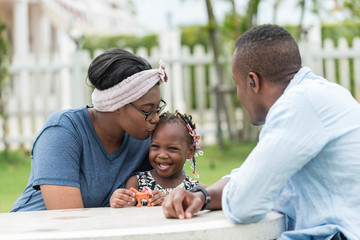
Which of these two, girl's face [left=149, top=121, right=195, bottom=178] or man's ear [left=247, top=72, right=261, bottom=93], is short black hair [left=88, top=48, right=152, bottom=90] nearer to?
girl's face [left=149, top=121, right=195, bottom=178]

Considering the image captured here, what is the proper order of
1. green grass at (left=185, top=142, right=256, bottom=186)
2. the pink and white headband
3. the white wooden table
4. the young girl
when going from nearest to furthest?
1. the white wooden table
2. the pink and white headband
3. the young girl
4. green grass at (left=185, top=142, right=256, bottom=186)

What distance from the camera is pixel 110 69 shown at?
3068 millimetres

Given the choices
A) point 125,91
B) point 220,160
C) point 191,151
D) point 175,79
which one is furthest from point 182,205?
point 175,79

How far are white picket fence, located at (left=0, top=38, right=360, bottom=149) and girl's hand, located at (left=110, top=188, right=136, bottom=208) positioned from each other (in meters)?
Answer: 7.51

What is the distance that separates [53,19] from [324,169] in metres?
21.2

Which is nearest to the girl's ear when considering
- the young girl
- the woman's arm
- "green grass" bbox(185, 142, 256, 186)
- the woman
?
the young girl

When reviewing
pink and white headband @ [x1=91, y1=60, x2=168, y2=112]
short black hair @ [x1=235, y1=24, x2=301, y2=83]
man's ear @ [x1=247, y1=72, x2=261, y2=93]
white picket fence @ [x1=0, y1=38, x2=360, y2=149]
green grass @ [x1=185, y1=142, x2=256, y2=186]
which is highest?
short black hair @ [x1=235, y1=24, x2=301, y2=83]

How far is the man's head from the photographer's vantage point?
219 centimetres

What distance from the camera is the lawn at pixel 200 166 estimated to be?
6.98 m

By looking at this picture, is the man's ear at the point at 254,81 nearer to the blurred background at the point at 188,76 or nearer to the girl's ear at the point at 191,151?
the girl's ear at the point at 191,151

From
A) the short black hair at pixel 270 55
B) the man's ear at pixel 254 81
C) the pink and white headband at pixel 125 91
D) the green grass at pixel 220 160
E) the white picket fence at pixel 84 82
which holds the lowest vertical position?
the green grass at pixel 220 160

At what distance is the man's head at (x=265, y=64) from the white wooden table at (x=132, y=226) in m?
0.49

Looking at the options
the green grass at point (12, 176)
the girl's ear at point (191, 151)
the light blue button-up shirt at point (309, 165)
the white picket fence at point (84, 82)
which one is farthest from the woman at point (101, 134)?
the white picket fence at point (84, 82)

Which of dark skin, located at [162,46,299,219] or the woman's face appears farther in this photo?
the woman's face
